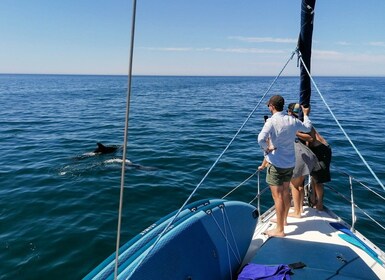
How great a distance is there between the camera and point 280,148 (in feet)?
18.7

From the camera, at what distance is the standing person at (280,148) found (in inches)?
215

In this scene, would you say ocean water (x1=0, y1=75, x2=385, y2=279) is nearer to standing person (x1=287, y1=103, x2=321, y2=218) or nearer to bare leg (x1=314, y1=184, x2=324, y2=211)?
bare leg (x1=314, y1=184, x2=324, y2=211)

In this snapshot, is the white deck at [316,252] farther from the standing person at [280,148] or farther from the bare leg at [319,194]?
the bare leg at [319,194]

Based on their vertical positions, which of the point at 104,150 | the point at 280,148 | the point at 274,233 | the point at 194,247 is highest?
the point at 280,148

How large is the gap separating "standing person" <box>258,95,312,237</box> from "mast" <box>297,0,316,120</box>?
49.4 inches

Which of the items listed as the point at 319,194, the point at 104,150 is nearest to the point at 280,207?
the point at 319,194

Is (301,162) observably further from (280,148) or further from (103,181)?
→ (103,181)

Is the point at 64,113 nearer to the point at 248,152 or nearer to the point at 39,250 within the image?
the point at 248,152

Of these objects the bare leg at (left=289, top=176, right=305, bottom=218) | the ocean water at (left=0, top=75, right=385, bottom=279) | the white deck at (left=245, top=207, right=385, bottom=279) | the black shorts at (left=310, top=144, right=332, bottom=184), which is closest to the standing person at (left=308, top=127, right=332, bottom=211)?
the black shorts at (left=310, top=144, right=332, bottom=184)

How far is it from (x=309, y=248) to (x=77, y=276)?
16.2 feet

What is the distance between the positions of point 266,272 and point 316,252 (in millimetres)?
1354

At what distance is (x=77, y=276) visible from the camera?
6641 mm

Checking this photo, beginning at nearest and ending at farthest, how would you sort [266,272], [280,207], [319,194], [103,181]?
[266,272] → [280,207] → [319,194] → [103,181]

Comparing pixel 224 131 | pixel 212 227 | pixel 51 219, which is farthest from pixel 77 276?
pixel 224 131
